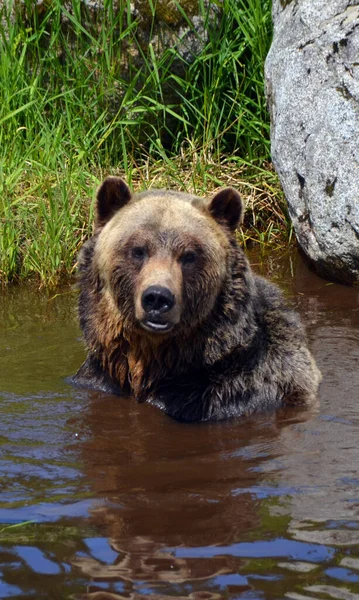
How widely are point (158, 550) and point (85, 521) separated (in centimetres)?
38

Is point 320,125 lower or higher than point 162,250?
higher

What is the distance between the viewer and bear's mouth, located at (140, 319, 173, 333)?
4.72 meters

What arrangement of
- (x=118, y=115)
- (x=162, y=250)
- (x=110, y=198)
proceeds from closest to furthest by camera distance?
(x=162, y=250) → (x=110, y=198) → (x=118, y=115)

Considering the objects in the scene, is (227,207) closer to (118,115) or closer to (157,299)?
(157,299)

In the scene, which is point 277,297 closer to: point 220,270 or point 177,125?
point 220,270

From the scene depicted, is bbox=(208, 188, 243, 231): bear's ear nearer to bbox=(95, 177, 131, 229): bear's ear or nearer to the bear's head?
the bear's head

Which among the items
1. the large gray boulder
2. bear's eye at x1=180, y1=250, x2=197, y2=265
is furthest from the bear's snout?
the large gray boulder

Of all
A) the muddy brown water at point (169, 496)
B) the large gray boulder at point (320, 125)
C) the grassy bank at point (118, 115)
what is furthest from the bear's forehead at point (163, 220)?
the grassy bank at point (118, 115)

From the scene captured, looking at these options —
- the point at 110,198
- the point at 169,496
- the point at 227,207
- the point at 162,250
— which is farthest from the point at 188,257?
the point at 169,496

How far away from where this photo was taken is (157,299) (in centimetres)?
461

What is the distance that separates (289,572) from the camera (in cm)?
336

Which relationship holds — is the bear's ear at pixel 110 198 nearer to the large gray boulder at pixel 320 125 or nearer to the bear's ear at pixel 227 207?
the bear's ear at pixel 227 207

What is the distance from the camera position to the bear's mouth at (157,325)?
15.5ft

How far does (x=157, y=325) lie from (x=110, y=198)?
0.84 meters
